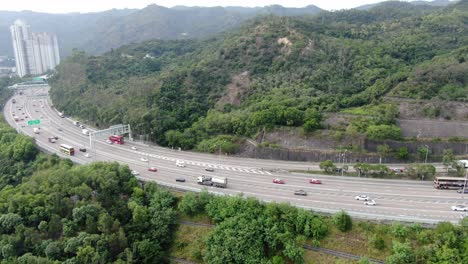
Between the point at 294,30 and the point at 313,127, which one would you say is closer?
the point at 313,127

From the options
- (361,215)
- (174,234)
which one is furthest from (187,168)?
(361,215)

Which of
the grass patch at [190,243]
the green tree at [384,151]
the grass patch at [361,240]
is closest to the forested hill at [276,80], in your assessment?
the green tree at [384,151]

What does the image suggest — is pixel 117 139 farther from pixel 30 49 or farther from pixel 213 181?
pixel 30 49

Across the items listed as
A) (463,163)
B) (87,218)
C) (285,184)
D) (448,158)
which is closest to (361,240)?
(285,184)

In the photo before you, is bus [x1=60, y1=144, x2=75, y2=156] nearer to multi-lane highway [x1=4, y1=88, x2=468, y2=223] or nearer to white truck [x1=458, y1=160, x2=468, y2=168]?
multi-lane highway [x1=4, y1=88, x2=468, y2=223]

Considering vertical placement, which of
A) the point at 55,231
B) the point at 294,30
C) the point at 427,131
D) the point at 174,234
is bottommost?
the point at 174,234

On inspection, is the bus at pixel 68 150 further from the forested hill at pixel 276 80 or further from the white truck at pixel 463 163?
the white truck at pixel 463 163

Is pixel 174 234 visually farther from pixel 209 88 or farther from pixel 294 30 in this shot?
pixel 294 30

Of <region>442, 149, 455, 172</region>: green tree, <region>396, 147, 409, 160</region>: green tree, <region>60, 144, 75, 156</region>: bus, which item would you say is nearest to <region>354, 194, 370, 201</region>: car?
<region>396, 147, 409, 160</region>: green tree
